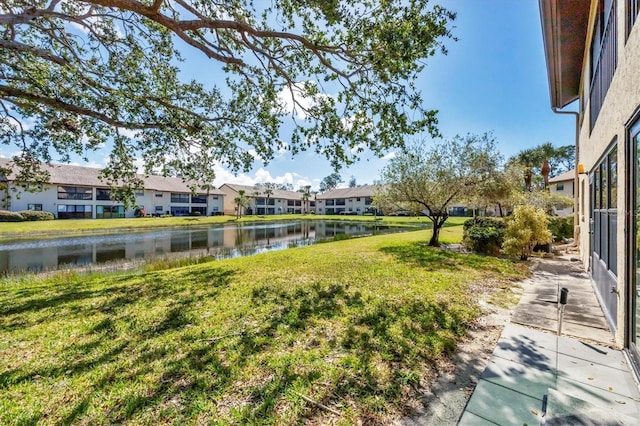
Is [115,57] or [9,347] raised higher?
[115,57]

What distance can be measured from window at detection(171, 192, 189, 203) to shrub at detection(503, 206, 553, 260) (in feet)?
177

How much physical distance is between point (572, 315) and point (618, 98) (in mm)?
3499

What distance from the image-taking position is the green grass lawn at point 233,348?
8.39ft

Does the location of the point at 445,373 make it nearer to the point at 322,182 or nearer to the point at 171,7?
the point at 171,7

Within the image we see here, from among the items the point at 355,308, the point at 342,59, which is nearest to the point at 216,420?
the point at 355,308

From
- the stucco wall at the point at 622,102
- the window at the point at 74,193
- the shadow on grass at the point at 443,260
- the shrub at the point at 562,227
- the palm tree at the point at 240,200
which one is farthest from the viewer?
the palm tree at the point at 240,200

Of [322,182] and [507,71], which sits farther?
[322,182]

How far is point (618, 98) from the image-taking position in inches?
144

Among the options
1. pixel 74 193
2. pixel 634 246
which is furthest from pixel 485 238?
pixel 74 193

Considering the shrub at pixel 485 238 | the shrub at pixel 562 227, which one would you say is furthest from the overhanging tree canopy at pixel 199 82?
the shrub at pixel 562 227

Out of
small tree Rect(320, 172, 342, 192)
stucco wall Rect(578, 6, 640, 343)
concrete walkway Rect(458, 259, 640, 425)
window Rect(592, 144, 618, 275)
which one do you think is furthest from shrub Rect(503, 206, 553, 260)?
small tree Rect(320, 172, 342, 192)

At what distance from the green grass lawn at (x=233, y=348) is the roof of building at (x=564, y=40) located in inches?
255

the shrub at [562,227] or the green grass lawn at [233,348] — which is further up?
the shrub at [562,227]

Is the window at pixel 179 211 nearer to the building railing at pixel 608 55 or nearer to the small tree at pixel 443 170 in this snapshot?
the small tree at pixel 443 170
